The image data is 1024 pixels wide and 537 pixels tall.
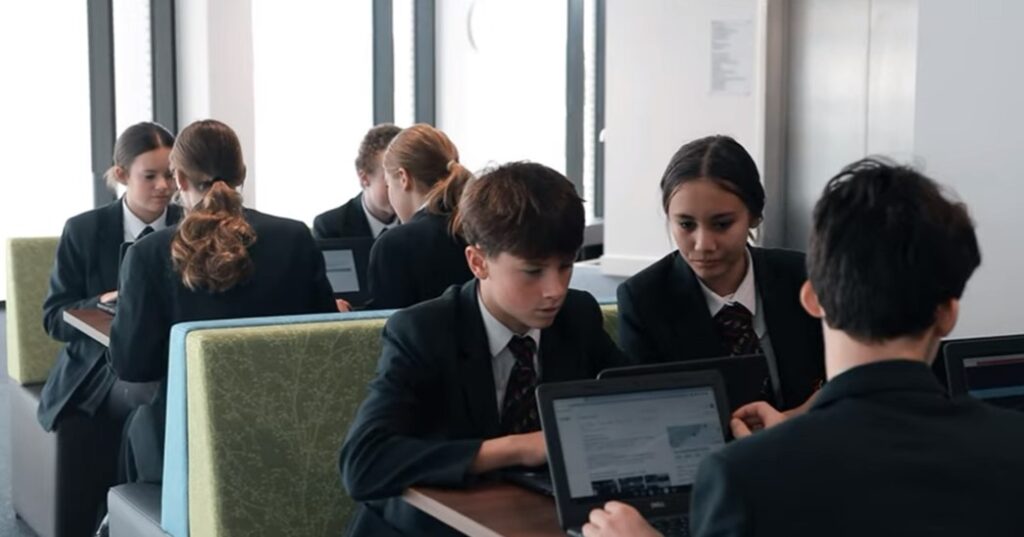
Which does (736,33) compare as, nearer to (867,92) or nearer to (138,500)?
(867,92)

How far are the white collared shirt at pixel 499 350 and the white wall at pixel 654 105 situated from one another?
340cm

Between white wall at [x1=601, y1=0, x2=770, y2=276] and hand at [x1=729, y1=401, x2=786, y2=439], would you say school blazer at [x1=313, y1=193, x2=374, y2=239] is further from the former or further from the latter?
hand at [x1=729, y1=401, x2=786, y2=439]

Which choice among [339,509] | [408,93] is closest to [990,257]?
[339,509]

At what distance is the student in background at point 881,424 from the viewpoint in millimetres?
1280

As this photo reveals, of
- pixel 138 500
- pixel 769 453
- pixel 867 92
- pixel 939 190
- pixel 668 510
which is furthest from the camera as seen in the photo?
pixel 867 92

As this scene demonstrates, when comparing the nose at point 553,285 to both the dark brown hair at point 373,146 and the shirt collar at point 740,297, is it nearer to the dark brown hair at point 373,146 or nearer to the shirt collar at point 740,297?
the shirt collar at point 740,297

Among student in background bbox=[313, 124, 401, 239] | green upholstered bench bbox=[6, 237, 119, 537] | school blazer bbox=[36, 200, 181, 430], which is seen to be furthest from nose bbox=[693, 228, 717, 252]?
student in background bbox=[313, 124, 401, 239]

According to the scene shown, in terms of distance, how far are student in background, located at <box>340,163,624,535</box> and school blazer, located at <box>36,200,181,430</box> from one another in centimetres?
200

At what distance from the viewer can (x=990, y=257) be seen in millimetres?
4258

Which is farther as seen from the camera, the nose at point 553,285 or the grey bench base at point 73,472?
the grey bench base at point 73,472

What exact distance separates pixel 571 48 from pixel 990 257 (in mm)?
4133

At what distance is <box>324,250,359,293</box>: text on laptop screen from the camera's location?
14.2 ft

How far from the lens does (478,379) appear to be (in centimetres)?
224

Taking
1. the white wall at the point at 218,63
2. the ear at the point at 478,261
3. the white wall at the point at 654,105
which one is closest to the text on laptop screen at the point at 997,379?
the ear at the point at 478,261
